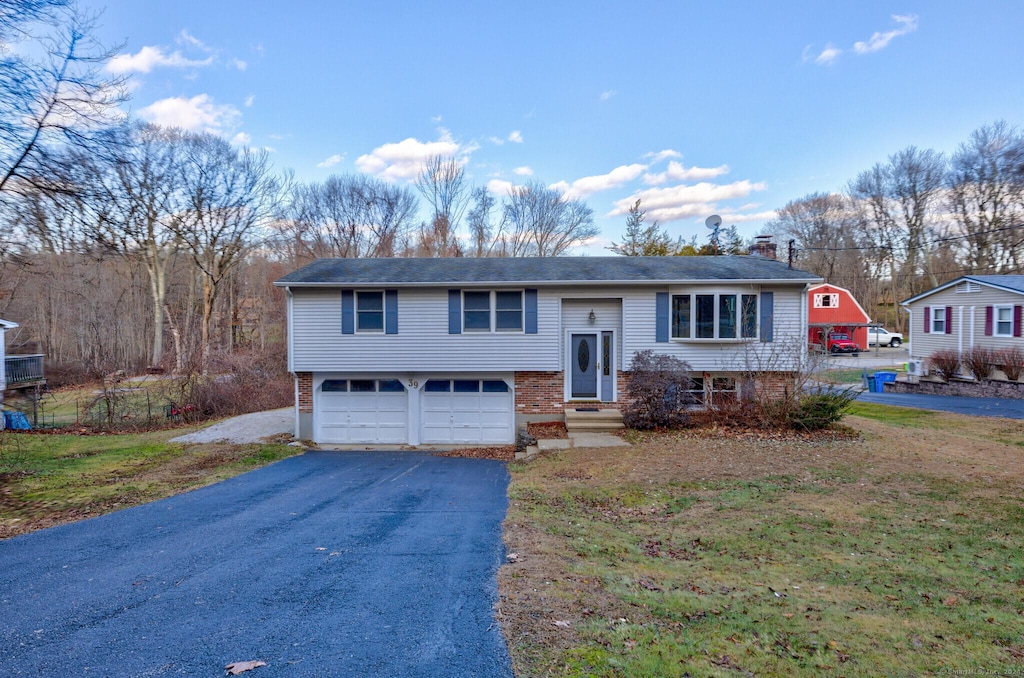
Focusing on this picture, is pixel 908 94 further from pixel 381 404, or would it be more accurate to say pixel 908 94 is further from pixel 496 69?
pixel 381 404

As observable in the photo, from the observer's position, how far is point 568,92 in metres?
20.6

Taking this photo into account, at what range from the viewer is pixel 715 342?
13133mm

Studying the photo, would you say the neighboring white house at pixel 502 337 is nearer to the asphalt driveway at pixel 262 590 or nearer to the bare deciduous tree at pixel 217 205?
the asphalt driveway at pixel 262 590

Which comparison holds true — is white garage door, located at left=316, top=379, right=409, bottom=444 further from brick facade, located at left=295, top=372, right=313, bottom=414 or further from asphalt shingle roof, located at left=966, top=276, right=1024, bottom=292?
asphalt shingle roof, located at left=966, top=276, right=1024, bottom=292

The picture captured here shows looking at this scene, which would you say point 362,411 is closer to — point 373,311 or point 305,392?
point 305,392

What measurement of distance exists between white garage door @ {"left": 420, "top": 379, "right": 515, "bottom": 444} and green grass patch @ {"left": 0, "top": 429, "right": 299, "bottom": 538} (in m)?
3.70

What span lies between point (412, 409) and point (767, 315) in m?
9.62

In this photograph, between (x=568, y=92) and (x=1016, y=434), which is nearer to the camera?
(x=1016, y=434)

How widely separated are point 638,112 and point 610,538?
1891cm

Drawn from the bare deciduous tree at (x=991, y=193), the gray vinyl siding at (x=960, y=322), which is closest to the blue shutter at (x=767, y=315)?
the bare deciduous tree at (x=991, y=193)

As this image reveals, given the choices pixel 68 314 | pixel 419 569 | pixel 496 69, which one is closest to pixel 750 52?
pixel 496 69

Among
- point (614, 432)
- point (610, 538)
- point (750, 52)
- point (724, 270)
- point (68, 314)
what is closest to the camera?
point (610, 538)

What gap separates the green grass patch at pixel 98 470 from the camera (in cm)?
767

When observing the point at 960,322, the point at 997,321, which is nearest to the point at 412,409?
the point at 997,321
